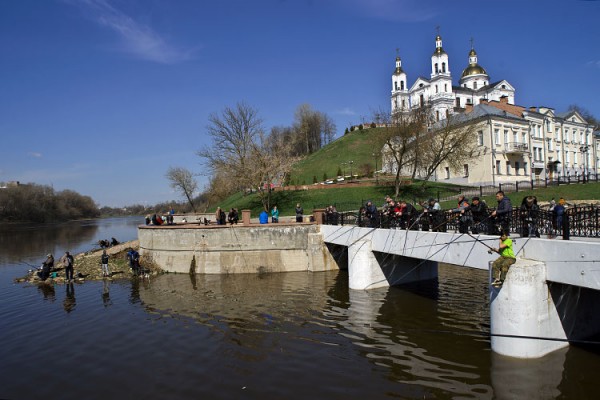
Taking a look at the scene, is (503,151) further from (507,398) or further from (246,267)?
(507,398)

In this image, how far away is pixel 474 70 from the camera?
81.6m

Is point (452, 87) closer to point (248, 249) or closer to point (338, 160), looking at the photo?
point (338, 160)

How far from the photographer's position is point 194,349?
11.8 m

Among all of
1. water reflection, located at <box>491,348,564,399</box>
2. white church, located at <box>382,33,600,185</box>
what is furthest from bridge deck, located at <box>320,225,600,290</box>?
white church, located at <box>382,33,600,185</box>

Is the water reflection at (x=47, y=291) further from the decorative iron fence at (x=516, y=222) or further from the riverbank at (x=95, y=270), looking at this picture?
the decorative iron fence at (x=516, y=222)

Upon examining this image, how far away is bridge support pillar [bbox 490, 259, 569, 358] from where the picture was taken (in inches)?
361

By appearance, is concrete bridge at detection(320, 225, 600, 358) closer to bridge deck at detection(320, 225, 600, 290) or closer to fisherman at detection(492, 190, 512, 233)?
bridge deck at detection(320, 225, 600, 290)

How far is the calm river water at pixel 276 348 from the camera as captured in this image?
8953mm

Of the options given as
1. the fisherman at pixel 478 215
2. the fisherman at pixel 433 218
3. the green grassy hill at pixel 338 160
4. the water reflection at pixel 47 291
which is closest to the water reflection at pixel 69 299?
the water reflection at pixel 47 291

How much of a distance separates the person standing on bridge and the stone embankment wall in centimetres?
1371

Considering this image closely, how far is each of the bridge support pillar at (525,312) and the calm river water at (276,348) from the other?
0.36 meters

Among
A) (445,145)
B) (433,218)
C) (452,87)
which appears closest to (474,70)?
(452,87)

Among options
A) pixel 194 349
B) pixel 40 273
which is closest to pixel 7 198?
pixel 40 273

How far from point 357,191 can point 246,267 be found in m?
21.8
